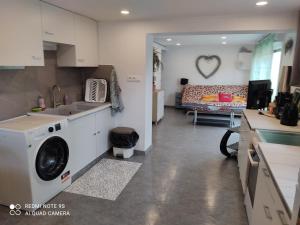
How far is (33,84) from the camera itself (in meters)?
2.82

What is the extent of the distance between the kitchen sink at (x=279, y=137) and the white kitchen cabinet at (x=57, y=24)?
251cm

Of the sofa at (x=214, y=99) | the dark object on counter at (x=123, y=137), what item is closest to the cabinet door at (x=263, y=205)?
the dark object on counter at (x=123, y=137)

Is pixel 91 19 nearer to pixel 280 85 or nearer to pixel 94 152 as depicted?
pixel 94 152

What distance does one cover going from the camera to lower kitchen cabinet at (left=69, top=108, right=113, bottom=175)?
9.17ft

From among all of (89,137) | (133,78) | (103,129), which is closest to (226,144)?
(133,78)

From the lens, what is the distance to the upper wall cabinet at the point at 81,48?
3092mm

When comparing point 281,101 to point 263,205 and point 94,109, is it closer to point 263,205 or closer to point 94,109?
point 263,205

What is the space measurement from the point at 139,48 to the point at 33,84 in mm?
1604

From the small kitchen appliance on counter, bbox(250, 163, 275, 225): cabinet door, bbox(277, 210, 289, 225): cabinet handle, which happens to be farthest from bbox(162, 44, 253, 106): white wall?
bbox(277, 210, 289, 225): cabinet handle

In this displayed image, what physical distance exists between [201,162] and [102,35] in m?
2.61

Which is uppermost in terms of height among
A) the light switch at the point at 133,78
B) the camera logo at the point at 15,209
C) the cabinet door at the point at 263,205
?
the light switch at the point at 133,78

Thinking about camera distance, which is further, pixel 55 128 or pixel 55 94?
pixel 55 94

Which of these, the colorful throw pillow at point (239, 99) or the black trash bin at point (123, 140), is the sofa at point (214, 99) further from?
the black trash bin at point (123, 140)

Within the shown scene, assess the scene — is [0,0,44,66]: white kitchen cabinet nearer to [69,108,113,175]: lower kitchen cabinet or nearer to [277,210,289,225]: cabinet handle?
[69,108,113,175]: lower kitchen cabinet
